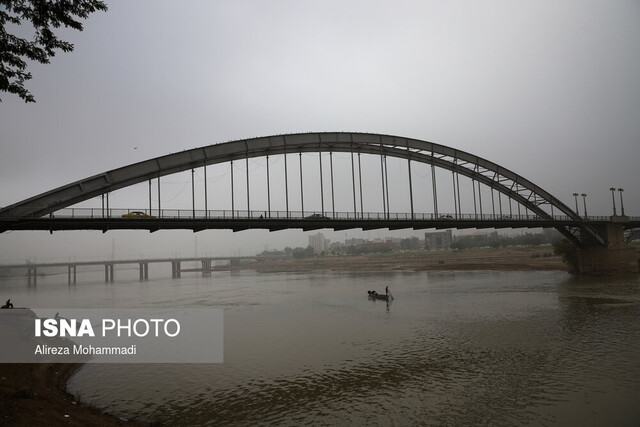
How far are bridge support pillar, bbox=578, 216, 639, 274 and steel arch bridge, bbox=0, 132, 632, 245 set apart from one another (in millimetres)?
1084

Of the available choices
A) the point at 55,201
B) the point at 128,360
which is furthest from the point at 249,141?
the point at 128,360

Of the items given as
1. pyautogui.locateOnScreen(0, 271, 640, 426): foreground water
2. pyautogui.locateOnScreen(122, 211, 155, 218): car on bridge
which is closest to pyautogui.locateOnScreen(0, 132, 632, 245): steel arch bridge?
pyautogui.locateOnScreen(122, 211, 155, 218): car on bridge

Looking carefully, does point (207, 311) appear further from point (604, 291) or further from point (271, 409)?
point (604, 291)

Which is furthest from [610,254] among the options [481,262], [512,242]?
[512,242]

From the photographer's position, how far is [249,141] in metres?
37.1

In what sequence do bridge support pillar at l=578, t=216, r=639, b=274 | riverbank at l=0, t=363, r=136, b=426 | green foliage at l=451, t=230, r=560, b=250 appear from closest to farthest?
1. riverbank at l=0, t=363, r=136, b=426
2. bridge support pillar at l=578, t=216, r=639, b=274
3. green foliage at l=451, t=230, r=560, b=250

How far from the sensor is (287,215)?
35.4 meters

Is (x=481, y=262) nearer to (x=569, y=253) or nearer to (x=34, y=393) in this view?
(x=569, y=253)

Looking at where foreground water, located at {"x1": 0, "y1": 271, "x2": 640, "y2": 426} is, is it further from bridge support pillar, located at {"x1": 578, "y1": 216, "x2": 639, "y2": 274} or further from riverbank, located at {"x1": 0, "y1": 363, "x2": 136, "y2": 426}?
bridge support pillar, located at {"x1": 578, "y1": 216, "x2": 639, "y2": 274}

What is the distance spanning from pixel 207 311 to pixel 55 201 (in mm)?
17507

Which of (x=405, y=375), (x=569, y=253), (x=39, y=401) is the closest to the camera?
(x=39, y=401)

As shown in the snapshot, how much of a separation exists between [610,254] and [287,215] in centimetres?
4931

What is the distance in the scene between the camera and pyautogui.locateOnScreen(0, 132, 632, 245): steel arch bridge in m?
27.2

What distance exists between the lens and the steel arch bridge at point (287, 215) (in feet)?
89.1
